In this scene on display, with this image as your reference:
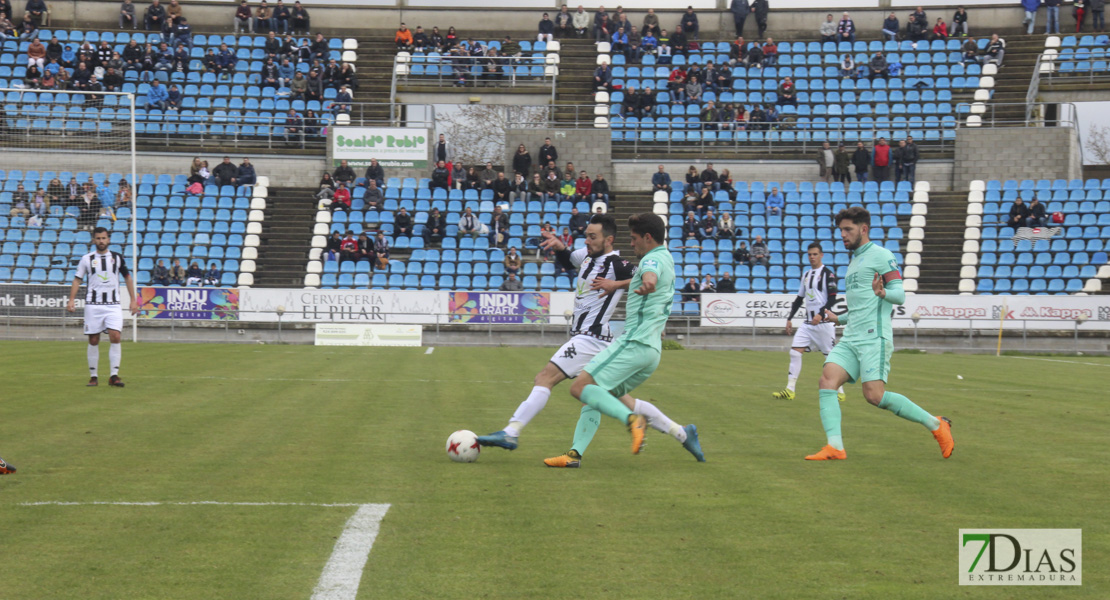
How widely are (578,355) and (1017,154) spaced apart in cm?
3704

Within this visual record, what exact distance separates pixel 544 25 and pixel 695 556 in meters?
43.6

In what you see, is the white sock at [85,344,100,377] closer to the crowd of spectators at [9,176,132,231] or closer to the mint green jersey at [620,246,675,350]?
the mint green jersey at [620,246,675,350]

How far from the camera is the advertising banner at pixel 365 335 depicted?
31062 mm

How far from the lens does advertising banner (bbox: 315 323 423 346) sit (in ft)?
102

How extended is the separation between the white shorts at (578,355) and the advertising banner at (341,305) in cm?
2386

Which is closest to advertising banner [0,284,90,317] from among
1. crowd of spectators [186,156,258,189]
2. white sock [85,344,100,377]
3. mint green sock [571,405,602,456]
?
crowd of spectators [186,156,258,189]

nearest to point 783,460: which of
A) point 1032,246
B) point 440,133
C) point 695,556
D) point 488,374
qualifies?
point 695,556

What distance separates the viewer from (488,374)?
19734 millimetres

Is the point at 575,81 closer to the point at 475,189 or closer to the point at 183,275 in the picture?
the point at 475,189

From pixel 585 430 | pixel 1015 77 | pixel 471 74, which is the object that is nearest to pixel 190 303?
pixel 471 74

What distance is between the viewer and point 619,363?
28.7 feet

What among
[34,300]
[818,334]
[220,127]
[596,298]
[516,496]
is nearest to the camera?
[516,496]

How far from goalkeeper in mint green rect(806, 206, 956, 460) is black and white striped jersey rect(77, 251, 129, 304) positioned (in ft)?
36.7

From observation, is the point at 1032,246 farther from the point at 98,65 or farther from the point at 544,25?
the point at 98,65
